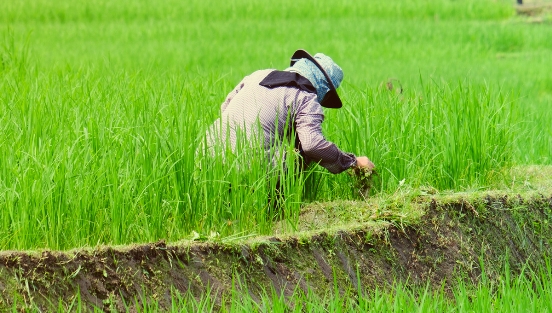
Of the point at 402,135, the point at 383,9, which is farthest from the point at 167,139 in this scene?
the point at 383,9

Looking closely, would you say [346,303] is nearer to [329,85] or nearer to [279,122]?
[279,122]

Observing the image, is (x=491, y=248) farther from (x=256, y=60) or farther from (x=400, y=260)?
(x=256, y=60)

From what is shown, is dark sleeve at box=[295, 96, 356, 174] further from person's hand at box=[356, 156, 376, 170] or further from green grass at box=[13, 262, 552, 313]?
green grass at box=[13, 262, 552, 313]

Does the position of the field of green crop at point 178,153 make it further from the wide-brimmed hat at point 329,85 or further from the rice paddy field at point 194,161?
the wide-brimmed hat at point 329,85

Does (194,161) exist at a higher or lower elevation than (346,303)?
higher

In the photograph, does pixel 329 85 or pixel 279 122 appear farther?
pixel 329 85

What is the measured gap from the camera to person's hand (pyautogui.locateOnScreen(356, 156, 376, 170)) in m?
3.89

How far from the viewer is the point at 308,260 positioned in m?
3.40

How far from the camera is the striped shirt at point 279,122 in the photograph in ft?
12.2

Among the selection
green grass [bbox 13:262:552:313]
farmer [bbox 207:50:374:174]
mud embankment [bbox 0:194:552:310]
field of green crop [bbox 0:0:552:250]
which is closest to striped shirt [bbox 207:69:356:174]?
farmer [bbox 207:50:374:174]

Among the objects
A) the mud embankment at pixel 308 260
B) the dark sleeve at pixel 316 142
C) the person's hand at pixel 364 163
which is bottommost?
the mud embankment at pixel 308 260

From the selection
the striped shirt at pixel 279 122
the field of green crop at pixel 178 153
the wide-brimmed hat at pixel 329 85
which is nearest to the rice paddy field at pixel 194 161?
the field of green crop at pixel 178 153

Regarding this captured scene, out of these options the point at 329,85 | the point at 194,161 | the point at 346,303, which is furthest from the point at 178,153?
the point at 346,303

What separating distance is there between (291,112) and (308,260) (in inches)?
29.6
